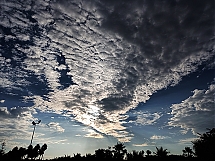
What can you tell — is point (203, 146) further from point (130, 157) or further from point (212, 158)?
point (130, 157)

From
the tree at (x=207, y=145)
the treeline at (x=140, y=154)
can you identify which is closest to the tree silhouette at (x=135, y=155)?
the treeline at (x=140, y=154)

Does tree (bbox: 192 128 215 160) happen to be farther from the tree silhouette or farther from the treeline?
the tree silhouette

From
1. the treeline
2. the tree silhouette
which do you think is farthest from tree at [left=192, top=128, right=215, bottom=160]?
the tree silhouette

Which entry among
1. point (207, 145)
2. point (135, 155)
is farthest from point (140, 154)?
point (207, 145)

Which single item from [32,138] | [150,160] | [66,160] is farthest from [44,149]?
[150,160]

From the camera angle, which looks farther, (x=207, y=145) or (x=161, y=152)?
(x=161, y=152)

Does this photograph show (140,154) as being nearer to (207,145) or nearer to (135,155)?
(135,155)

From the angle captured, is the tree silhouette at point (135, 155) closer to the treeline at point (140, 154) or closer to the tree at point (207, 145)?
the treeline at point (140, 154)

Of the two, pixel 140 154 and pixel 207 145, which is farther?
pixel 140 154

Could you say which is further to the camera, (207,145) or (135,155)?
(135,155)

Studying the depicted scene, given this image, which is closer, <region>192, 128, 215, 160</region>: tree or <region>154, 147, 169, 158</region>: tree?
<region>192, 128, 215, 160</region>: tree

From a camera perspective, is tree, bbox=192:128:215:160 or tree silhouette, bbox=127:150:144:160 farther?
tree silhouette, bbox=127:150:144:160

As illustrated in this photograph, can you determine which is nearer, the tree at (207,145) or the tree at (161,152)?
the tree at (207,145)

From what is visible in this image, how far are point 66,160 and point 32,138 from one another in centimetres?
1790
